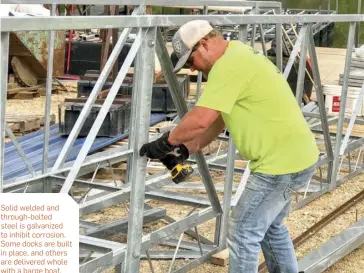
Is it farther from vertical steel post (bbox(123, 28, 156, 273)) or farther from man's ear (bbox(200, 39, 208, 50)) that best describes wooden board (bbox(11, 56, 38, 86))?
man's ear (bbox(200, 39, 208, 50))

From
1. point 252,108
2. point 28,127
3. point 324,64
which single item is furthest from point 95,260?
point 324,64

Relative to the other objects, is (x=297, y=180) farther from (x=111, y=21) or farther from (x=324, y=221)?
(x=324, y=221)

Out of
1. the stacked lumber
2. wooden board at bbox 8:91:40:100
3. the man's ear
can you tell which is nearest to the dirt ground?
the man's ear

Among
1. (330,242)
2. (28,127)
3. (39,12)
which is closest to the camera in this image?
(330,242)

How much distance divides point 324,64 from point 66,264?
1420cm

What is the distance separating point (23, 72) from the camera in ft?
41.1

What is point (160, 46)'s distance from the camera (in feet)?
13.8

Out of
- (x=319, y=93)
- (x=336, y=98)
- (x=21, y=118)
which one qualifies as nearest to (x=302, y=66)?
(x=319, y=93)

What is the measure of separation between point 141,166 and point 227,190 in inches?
56.6

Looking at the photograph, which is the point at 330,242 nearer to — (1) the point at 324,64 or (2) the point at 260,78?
(2) the point at 260,78

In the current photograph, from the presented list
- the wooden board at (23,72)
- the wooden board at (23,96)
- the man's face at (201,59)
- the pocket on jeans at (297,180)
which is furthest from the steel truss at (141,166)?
the wooden board at (23,72)

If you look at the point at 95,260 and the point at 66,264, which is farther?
the point at 95,260

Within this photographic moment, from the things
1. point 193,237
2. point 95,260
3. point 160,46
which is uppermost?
point 160,46

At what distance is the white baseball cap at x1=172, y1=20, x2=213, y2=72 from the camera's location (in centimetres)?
396
